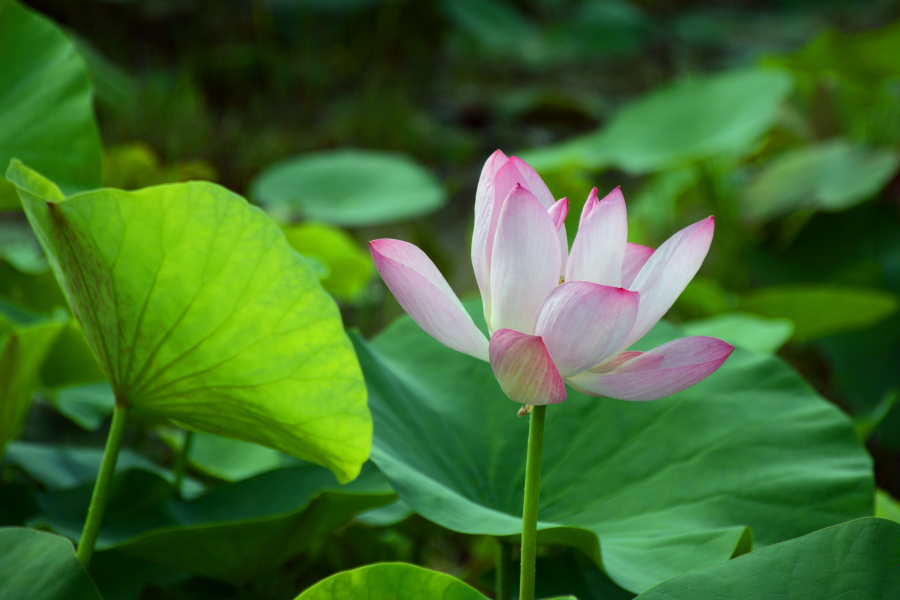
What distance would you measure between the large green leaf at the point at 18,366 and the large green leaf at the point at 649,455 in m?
0.23

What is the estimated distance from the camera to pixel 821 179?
1.44 m

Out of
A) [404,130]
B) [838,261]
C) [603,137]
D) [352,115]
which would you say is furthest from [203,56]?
[838,261]

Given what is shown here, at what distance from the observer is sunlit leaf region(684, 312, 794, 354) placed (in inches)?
30.7

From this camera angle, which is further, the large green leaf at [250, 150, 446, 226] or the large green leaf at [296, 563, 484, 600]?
the large green leaf at [250, 150, 446, 226]

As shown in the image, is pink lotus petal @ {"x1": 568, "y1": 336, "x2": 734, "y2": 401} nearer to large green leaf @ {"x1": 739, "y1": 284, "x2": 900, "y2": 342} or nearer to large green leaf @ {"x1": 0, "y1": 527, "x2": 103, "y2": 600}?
large green leaf @ {"x1": 0, "y1": 527, "x2": 103, "y2": 600}

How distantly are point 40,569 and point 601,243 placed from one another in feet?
1.08

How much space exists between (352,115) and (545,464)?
331 centimetres

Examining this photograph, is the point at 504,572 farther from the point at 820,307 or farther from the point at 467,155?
the point at 467,155

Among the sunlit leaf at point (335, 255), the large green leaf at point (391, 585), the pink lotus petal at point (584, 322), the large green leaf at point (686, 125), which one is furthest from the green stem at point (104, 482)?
the large green leaf at point (686, 125)

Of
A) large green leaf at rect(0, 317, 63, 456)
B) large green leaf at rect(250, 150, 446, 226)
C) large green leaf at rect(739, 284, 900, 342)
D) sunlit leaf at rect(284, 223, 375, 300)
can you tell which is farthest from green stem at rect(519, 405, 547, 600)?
large green leaf at rect(250, 150, 446, 226)

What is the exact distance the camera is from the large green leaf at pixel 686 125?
1.48 meters

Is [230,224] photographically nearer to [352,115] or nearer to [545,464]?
[545,464]

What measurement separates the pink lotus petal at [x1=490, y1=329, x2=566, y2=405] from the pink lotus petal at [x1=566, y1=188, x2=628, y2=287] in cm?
6

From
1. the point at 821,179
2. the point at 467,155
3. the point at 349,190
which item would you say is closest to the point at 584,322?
the point at 821,179
